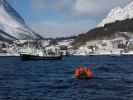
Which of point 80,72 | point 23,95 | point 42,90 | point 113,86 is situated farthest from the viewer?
point 80,72

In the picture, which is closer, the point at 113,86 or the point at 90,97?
the point at 90,97

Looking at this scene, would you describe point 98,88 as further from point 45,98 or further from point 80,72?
point 80,72

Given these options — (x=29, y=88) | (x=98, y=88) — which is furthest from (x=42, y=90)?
(x=98, y=88)

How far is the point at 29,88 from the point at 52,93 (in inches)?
252

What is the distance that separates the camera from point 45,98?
47656mm

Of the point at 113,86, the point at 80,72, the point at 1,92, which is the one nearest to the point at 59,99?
the point at 1,92

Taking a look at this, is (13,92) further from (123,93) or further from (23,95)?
(123,93)

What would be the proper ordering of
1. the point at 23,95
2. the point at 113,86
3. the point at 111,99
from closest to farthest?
the point at 111,99 → the point at 23,95 → the point at 113,86

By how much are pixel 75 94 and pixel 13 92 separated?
7.61 m

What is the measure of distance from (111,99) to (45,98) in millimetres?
7059

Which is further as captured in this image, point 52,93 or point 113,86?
point 113,86

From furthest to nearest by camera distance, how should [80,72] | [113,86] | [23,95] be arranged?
[80,72] < [113,86] < [23,95]

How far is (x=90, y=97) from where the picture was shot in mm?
48094

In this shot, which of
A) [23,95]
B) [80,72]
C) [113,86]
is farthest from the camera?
[80,72]
